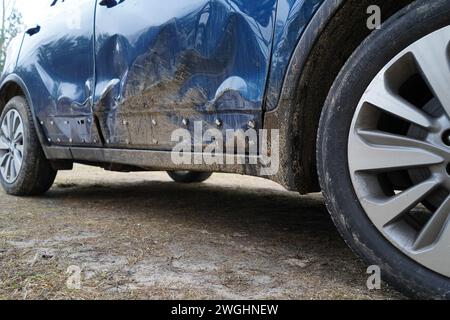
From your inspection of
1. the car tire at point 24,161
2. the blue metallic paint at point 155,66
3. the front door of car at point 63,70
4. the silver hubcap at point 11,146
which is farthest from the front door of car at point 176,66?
the silver hubcap at point 11,146

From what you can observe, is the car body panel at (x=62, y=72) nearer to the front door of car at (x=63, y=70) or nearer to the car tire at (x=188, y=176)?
the front door of car at (x=63, y=70)

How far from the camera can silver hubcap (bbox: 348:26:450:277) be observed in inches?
48.0

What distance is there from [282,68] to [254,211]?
1365 millimetres

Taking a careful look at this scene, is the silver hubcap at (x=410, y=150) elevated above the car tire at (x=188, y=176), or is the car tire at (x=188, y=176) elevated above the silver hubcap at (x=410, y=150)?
the silver hubcap at (x=410, y=150)

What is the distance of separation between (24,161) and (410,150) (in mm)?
2797

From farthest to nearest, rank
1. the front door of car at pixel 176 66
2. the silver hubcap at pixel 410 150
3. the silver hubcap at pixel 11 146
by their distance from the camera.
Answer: the silver hubcap at pixel 11 146 → the front door of car at pixel 176 66 → the silver hubcap at pixel 410 150

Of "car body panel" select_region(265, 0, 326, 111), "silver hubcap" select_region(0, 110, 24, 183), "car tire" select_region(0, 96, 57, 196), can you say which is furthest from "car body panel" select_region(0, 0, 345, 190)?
"silver hubcap" select_region(0, 110, 24, 183)

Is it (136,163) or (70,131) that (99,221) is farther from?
(70,131)

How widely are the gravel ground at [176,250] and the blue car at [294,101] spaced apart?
284 millimetres

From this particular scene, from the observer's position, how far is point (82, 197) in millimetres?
3385

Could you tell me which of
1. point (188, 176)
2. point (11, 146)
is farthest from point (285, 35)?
point (188, 176)

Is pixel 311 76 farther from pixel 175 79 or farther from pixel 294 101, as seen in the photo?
pixel 175 79

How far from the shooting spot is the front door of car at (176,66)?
1.75 m

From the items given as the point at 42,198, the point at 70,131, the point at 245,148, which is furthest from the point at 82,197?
the point at 245,148
